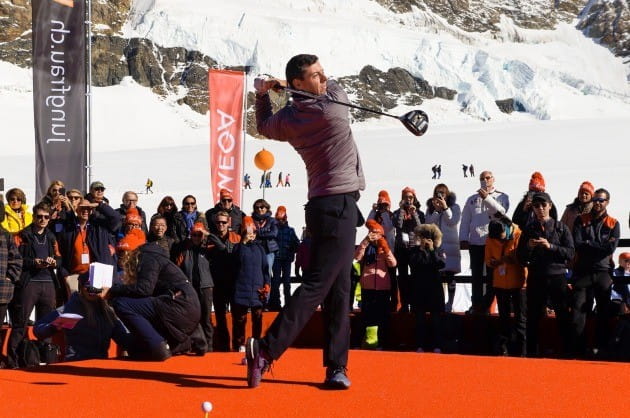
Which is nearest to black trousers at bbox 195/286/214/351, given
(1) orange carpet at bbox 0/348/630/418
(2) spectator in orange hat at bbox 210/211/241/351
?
(2) spectator in orange hat at bbox 210/211/241/351

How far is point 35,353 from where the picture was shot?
8750 mm

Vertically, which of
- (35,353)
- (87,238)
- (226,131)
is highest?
(226,131)

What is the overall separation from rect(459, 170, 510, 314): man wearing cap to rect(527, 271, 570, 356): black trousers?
947 millimetres

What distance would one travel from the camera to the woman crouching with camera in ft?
24.3

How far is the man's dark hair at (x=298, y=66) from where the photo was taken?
5.62 meters

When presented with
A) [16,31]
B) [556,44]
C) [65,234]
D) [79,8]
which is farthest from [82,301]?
[556,44]

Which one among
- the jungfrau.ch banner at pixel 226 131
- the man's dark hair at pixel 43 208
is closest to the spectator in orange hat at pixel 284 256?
the jungfrau.ch banner at pixel 226 131

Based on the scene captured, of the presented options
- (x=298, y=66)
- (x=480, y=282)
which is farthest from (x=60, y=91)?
(x=298, y=66)

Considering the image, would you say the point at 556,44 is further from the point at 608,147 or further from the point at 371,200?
the point at 371,200

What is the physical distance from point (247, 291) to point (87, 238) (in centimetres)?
154

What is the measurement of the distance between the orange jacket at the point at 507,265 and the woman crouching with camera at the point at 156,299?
10.2ft

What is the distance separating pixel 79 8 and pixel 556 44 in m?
168

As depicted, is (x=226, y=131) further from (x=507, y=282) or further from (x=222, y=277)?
(x=507, y=282)

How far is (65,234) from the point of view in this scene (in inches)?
390
